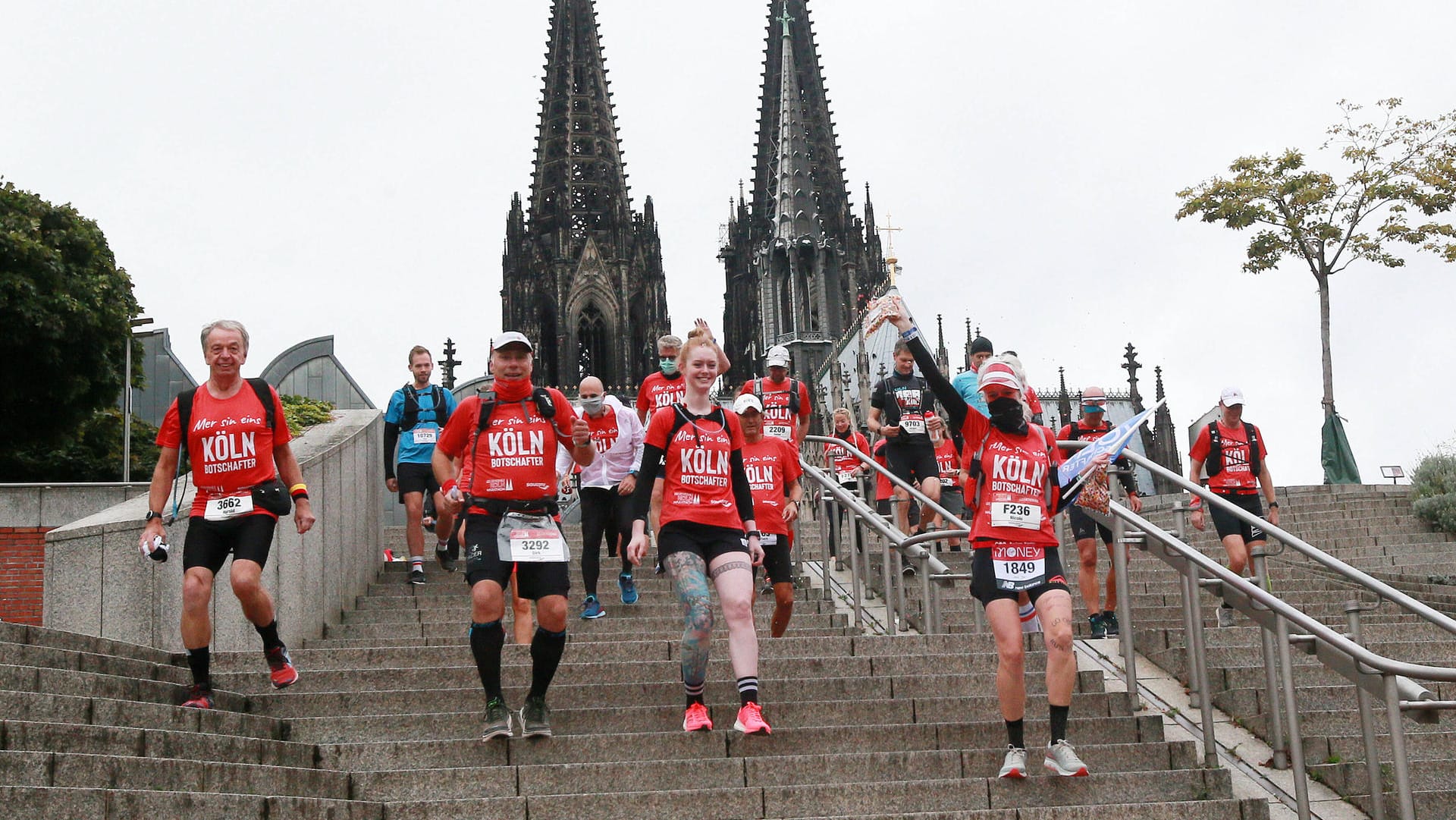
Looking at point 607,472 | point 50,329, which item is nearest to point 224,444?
point 607,472

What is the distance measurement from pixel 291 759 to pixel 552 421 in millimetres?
1868

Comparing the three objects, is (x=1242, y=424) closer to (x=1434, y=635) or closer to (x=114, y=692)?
(x=1434, y=635)

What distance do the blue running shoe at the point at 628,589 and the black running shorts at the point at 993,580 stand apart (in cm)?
386

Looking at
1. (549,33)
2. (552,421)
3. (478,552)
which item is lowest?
(478,552)

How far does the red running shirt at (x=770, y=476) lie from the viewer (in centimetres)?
864

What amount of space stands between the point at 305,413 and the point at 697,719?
32.2 ft

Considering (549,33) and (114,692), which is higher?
(549,33)

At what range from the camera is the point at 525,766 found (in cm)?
630

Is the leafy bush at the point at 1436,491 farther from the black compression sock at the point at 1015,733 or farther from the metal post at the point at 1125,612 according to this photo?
the black compression sock at the point at 1015,733

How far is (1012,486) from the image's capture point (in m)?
6.66

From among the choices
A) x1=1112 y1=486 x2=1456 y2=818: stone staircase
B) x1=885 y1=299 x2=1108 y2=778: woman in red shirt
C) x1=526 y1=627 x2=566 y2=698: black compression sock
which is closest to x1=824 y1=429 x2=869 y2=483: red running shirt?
x1=1112 y1=486 x2=1456 y2=818: stone staircase

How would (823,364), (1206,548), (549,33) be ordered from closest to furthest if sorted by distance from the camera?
1. (1206,548)
2. (823,364)
3. (549,33)

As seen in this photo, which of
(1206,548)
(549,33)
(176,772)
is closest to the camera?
(176,772)

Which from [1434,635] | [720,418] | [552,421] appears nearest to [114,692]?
[552,421]
